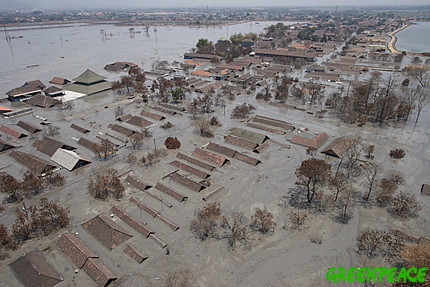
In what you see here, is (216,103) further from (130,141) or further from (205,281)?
(205,281)

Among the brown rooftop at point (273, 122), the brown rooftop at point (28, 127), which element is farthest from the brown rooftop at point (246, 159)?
the brown rooftop at point (28, 127)

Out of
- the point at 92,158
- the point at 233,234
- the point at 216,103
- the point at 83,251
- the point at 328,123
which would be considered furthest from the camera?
the point at 216,103

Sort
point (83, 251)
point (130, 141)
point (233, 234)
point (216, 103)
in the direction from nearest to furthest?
point (83, 251) < point (233, 234) < point (130, 141) < point (216, 103)

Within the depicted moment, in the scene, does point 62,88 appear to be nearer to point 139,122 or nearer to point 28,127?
point 28,127

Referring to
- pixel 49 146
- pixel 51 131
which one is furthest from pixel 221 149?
pixel 51 131

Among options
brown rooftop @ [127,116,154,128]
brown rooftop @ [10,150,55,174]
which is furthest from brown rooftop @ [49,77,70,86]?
brown rooftop @ [10,150,55,174]

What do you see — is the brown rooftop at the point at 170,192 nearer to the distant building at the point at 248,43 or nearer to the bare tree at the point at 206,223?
the bare tree at the point at 206,223

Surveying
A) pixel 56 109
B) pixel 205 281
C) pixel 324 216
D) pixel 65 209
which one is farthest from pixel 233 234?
pixel 56 109
